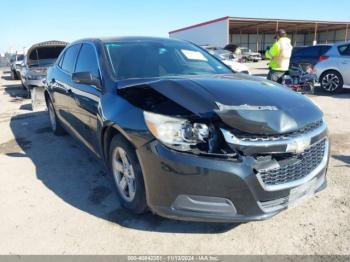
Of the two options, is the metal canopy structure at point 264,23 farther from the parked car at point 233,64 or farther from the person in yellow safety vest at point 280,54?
the person in yellow safety vest at point 280,54

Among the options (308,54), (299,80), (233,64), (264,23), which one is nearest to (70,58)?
(299,80)

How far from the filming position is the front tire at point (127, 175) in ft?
8.68

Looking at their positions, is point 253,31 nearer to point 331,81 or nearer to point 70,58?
point 331,81

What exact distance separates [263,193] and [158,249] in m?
0.93

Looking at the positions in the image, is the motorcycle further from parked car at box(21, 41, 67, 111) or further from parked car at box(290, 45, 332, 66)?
parked car at box(21, 41, 67, 111)

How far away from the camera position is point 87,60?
12.8 feet

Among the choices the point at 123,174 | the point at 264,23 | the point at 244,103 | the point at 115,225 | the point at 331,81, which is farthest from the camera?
the point at 264,23

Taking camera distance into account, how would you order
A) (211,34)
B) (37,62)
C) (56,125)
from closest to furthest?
(56,125) < (37,62) < (211,34)

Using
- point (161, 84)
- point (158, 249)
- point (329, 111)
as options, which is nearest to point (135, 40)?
point (161, 84)

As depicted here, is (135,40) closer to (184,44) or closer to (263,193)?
(184,44)

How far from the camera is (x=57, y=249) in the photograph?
256 centimetres

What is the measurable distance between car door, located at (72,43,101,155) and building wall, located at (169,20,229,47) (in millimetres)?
35930

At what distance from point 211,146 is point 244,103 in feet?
1.49

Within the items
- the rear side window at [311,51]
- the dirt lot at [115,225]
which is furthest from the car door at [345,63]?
A: the dirt lot at [115,225]
